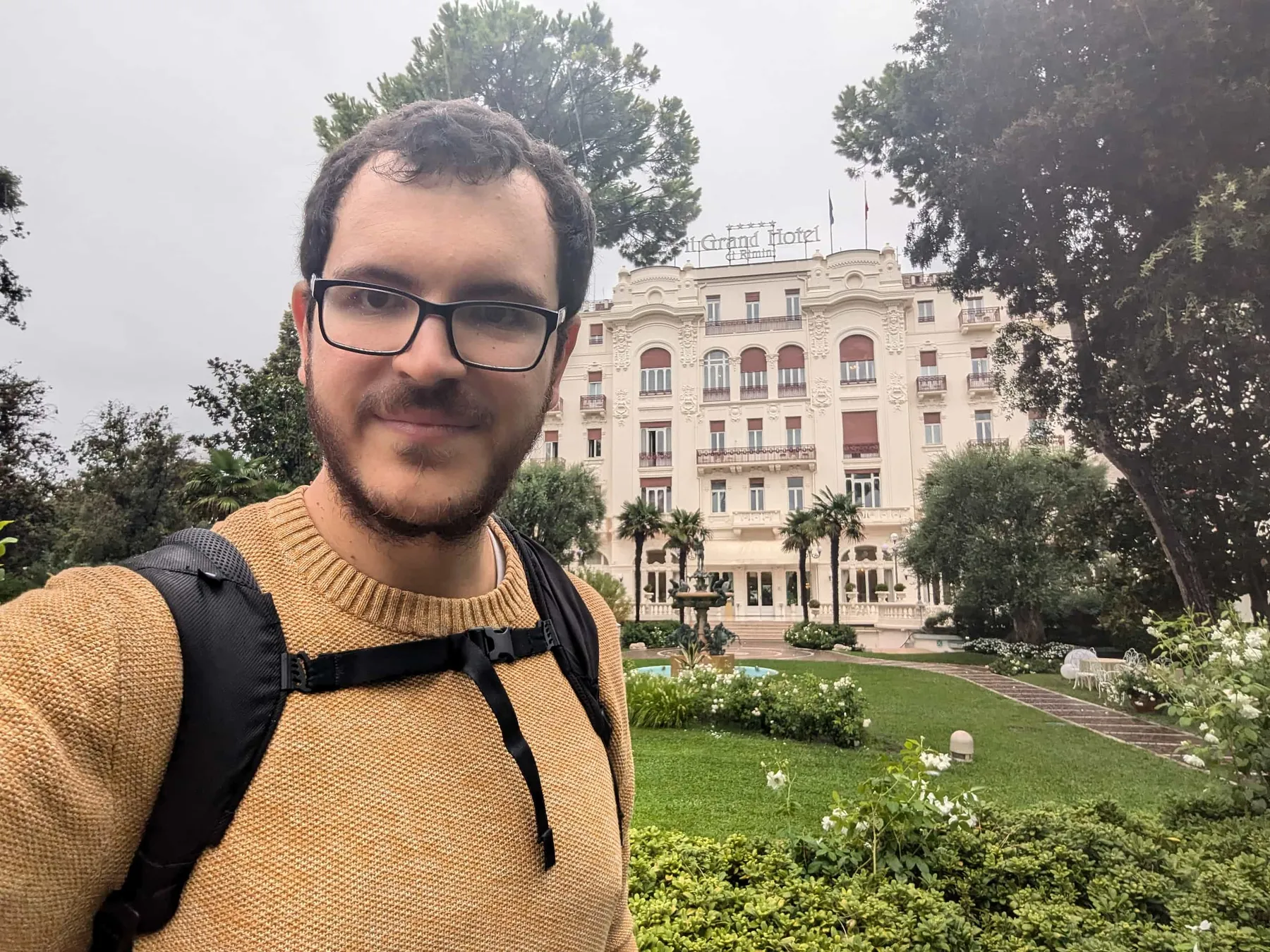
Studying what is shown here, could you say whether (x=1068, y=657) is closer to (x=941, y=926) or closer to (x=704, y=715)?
(x=704, y=715)

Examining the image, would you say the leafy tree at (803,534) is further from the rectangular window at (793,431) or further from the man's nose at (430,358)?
the man's nose at (430,358)

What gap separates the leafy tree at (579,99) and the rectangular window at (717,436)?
70.5 feet

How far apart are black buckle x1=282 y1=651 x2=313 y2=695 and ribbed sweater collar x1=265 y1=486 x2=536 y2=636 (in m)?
0.09

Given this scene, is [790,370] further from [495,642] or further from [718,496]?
[495,642]

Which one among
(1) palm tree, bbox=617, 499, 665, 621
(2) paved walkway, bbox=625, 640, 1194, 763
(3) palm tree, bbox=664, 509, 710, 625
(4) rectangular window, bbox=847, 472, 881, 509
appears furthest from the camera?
(4) rectangular window, bbox=847, 472, 881, 509

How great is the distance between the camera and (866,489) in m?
33.4

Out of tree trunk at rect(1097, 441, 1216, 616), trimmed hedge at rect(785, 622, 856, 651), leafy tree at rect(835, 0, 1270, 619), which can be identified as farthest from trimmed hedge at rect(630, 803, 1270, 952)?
trimmed hedge at rect(785, 622, 856, 651)

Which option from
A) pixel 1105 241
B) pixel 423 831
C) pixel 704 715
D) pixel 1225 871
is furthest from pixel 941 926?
pixel 1105 241

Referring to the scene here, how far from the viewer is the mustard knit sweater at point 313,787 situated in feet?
2.21

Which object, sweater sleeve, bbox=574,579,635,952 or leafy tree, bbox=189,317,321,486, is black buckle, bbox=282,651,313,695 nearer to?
sweater sleeve, bbox=574,579,635,952

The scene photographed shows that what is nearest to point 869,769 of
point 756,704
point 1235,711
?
point 756,704

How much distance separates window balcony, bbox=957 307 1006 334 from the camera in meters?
32.7

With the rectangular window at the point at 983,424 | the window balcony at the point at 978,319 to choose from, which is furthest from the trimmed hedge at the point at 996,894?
the window balcony at the point at 978,319

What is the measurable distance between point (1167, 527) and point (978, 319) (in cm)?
2466
